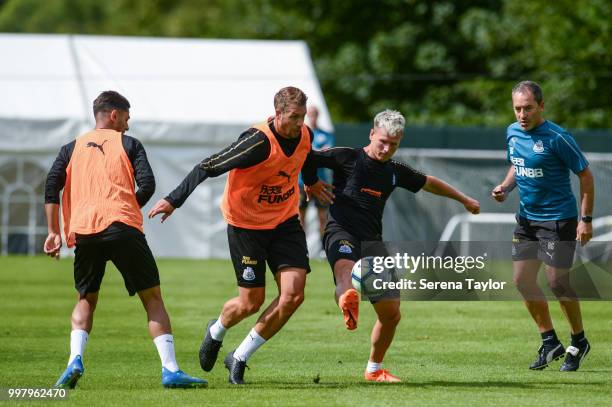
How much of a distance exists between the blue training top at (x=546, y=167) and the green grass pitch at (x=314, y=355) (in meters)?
1.27

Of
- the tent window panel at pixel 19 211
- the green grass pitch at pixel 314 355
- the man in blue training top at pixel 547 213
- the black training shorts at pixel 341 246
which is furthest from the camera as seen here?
the tent window panel at pixel 19 211

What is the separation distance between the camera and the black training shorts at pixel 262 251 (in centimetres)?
855

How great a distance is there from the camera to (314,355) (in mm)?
10258

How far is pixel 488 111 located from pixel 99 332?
943 inches

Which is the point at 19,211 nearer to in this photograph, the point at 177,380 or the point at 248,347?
the point at 248,347

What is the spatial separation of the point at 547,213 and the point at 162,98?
1386 centimetres

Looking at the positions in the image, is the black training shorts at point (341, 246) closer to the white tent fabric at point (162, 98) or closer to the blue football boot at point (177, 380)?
the blue football boot at point (177, 380)

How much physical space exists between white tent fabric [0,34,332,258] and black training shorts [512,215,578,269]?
481 inches

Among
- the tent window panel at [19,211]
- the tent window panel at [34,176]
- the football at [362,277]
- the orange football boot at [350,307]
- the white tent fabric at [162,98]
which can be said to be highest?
the white tent fabric at [162,98]

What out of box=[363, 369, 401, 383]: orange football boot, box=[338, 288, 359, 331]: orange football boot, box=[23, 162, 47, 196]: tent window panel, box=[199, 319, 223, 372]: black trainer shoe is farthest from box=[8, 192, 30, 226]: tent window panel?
box=[338, 288, 359, 331]: orange football boot

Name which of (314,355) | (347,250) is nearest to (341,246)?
(347,250)

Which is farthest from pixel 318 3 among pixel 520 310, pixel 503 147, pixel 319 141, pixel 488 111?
pixel 520 310

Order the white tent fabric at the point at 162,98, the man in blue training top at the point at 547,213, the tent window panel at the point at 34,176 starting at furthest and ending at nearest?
the tent window panel at the point at 34,176 < the white tent fabric at the point at 162,98 < the man in blue training top at the point at 547,213

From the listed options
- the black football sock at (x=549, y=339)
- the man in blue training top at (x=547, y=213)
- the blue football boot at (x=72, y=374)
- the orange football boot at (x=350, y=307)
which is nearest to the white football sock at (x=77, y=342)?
the blue football boot at (x=72, y=374)
